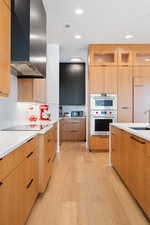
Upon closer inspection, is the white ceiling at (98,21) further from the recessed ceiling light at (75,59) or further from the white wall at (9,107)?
the white wall at (9,107)

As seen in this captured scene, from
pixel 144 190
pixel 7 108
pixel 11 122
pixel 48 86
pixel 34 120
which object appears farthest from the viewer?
pixel 48 86

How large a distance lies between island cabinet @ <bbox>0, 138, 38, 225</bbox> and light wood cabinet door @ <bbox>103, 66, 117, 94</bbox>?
11.7 ft

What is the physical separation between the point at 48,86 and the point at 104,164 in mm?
2417

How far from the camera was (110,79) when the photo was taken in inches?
201

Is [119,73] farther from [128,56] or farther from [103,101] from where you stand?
[103,101]

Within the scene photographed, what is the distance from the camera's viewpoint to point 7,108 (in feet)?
8.63

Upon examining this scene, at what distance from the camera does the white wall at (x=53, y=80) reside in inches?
198

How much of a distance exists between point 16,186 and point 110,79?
4.15 meters

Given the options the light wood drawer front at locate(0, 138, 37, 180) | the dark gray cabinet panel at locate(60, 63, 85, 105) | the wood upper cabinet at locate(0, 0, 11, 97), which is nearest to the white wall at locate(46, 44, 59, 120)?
the dark gray cabinet panel at locate(60, 63, 85, 105)

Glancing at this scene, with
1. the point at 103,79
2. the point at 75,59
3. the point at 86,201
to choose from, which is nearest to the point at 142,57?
the point at 103,79

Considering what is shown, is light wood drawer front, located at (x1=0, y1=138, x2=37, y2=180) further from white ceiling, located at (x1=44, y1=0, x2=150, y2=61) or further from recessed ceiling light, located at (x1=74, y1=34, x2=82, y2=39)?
recessed ceiling light, located at (x1=74, y1=34, x2=82, y2=39)

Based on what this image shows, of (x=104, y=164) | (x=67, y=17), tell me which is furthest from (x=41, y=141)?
(x=67, y=17)

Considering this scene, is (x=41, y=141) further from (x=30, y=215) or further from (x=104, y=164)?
(x=104, y=164)

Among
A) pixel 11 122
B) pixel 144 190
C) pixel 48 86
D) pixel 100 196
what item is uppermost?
pixel 48 86
